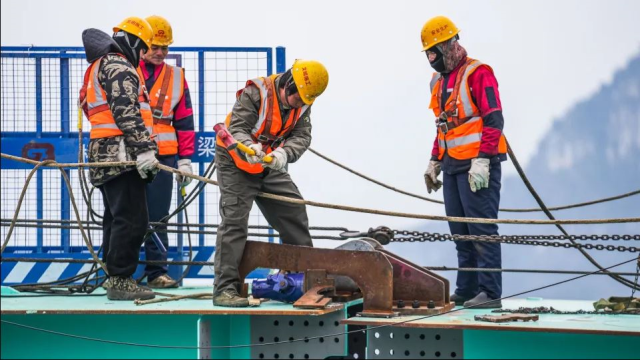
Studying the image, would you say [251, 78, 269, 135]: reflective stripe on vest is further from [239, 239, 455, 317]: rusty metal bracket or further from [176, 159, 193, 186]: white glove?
[176, 159, 193, 186]: white glove

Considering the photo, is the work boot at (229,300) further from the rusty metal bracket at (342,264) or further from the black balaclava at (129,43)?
the black balaclava at (129,43)

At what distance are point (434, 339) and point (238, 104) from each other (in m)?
1.83

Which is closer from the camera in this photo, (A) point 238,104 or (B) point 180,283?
(A) point 238,104

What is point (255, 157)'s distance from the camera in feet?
18.1

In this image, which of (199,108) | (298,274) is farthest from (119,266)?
(199,108)

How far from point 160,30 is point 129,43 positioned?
982 millimetres

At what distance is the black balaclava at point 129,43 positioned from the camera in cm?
619

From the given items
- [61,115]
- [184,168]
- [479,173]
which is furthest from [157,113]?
[479,173]

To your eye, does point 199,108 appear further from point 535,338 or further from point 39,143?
point 535,338

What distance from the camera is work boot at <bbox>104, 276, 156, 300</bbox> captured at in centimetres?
608

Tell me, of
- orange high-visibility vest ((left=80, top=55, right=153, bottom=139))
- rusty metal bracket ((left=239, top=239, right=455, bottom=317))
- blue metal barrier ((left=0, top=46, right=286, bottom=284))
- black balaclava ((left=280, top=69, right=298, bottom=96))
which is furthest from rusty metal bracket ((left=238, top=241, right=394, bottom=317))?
blue metal barrier ((left=0, top=46, right=286, bottom=284))

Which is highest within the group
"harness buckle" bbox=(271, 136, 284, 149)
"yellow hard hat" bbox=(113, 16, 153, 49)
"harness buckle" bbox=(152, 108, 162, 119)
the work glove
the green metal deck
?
"yellow hard hat" bbox=(113, 16, 153, 49)

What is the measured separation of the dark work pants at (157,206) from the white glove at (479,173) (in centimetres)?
237

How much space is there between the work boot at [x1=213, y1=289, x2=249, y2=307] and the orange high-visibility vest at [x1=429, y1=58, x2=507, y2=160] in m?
1.77
